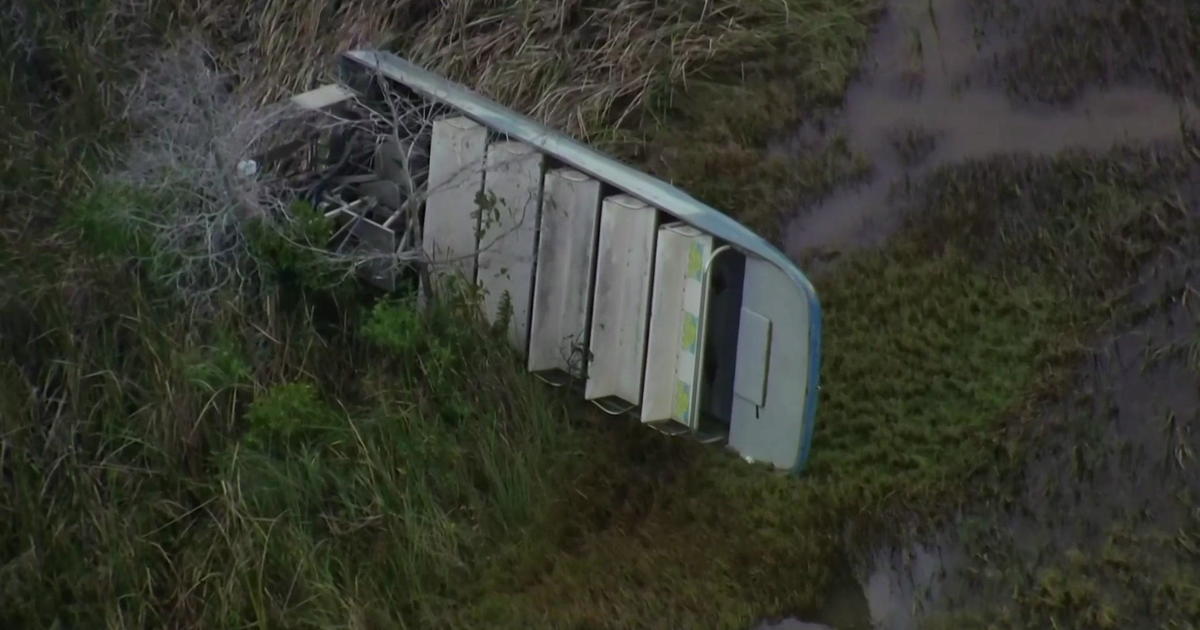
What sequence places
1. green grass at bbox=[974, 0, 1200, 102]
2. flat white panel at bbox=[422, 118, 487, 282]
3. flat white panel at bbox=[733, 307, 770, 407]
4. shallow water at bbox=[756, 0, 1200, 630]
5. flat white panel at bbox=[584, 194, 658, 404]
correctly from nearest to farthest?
shallow water at bbox=[756, 0, 1200, 630] → flat white panel at bbox=[733, 307, 770, 407] → flat white panel at bbox=[584, 194, 658, 404] → green grass at bbox=[974, 0, 1200, 102] → flat white panel at bbox=[422, 118, 487, 282]

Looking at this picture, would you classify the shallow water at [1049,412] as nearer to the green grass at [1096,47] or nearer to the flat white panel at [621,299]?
the green grass at [1096,47]

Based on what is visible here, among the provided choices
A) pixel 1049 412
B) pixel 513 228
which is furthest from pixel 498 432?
pixel 1049 412

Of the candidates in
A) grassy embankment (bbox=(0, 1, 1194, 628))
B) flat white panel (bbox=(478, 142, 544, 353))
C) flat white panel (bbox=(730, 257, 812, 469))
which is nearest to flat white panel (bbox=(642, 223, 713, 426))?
flat white panel (bbox=(730, 257, 812, 469))

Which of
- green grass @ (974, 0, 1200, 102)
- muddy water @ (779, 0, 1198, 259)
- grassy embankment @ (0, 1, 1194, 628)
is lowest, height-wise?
grassy embankment @ (0, 1, 1194, 628)

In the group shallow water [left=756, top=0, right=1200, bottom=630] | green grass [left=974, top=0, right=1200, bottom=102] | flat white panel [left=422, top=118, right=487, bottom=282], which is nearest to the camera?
shallow water [left=756, top=0, right=1200, bottom=630]

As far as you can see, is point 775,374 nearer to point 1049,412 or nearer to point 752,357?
point 752,357

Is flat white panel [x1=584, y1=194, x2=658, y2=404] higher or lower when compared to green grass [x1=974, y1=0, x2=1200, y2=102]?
lower

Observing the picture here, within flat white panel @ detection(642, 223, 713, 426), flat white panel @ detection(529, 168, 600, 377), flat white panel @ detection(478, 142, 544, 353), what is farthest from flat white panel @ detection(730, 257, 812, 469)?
flat white panel @ detection(478, 142, 544, 353)

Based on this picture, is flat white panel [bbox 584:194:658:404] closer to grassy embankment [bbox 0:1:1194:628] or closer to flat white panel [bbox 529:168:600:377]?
flat white panel [bbox 529:168:600:377]

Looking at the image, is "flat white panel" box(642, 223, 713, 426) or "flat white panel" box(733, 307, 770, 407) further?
"flat white panel" box(642, 223, 713, 426)
